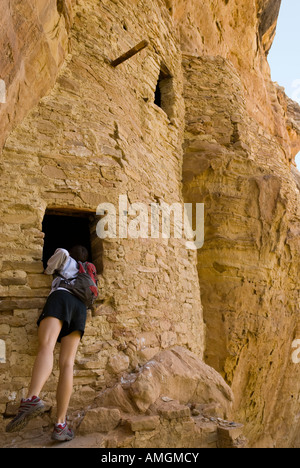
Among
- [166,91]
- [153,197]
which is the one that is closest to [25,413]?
[153,197]

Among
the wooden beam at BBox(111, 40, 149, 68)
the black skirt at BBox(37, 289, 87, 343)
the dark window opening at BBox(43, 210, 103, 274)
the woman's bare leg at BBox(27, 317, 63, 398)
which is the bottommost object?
the woman's bare leg at BBox(27, 317, 63, 398)

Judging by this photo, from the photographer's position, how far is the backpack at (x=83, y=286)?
3.15 metres

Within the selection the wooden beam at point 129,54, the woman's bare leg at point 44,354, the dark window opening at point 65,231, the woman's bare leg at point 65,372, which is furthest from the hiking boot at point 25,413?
the wooden beam at point 129,54

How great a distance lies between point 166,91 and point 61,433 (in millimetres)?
5359

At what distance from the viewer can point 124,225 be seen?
13.3ft

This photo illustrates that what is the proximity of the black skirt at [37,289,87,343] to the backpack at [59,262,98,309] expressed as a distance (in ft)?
0.16

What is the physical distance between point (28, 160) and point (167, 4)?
16.0 ft

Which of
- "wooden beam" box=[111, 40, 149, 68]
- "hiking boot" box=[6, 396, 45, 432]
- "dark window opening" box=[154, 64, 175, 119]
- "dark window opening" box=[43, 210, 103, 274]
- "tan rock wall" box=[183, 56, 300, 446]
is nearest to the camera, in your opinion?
"hiking boot" box=[6, 396, 45, 432]

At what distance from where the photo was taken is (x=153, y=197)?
479 centimetres

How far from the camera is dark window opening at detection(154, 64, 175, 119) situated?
20.5ft

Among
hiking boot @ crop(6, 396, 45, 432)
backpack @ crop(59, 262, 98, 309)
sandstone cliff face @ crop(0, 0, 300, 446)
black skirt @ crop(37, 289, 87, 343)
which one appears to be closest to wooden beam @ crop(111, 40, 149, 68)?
sandstone cliff face @ crop(0, 0, 300, 446)

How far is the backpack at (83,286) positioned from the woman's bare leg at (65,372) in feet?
0.95

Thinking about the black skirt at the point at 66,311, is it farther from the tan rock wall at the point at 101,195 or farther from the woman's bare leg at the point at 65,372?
the tan rock wall at the point at 101,195

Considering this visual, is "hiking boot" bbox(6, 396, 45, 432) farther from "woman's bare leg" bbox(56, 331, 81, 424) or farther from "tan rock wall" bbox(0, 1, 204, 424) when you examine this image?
"tan rock wall" bbox(0, 1, 204, 424)
